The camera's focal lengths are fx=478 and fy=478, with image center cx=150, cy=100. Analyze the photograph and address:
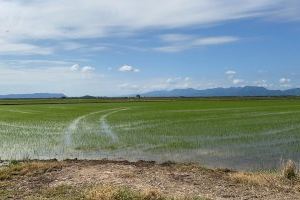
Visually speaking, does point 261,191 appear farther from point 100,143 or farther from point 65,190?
point 100,143

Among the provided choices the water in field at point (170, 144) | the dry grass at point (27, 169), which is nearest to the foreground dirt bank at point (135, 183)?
the dry grass at point (27, 169)

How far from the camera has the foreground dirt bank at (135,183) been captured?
510 inches

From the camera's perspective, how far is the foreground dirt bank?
13.0 metres

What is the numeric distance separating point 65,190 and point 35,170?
13.3 ft

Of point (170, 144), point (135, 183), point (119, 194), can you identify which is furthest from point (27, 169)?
point (170, 144)

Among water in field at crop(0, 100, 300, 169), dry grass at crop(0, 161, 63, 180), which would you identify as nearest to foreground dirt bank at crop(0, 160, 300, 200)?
dry grass at crop(0, 161, 63, 180)

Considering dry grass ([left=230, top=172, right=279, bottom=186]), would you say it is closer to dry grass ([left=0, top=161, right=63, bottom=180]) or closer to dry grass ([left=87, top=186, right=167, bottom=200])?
dry grass ([left=87, top=186, right=167, bottom=200])

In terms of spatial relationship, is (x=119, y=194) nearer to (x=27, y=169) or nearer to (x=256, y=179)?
(x=256, y=179)

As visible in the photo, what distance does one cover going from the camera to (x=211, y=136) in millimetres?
31312

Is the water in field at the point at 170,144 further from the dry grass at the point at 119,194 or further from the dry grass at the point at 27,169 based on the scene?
the dry grass at the point at 119,194

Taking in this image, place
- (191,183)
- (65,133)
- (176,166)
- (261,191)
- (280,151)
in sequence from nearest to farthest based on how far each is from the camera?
(261,191)
(191,183)
(176,166)
(280,151)
(65,133)

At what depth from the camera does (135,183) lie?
14.6m

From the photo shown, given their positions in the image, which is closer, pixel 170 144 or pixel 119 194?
pixel 119 194

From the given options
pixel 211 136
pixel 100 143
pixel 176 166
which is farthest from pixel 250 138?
pixel 176 166
